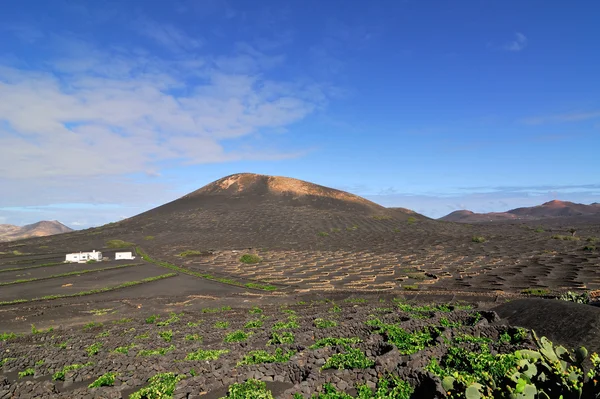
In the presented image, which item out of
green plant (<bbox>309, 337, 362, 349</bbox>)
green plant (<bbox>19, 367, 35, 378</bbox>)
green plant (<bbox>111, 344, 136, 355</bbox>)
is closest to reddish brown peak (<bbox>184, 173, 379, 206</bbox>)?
green plant (<bbox>111, 344, 136, 355</bbox>)

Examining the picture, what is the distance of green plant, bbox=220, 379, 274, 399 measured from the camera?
39.8 ft

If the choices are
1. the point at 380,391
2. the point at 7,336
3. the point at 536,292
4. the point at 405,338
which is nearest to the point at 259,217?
the point at 536,292

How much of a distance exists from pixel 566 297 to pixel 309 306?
72.0ft

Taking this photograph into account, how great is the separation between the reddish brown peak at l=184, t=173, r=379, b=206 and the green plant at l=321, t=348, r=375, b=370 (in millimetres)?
154684

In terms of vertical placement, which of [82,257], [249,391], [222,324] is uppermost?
[82,257]

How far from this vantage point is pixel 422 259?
65.2 meters

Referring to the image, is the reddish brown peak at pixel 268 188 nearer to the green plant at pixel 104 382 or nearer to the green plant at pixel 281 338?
the green plant at pixel 281 338

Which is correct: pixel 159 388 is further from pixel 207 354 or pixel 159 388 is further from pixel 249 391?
pixel 207 354

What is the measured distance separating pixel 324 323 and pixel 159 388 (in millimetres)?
12709

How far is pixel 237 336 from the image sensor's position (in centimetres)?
2205

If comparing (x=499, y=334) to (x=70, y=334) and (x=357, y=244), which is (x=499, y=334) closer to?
(x=70, y=334)

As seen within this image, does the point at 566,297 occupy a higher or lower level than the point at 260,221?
lower

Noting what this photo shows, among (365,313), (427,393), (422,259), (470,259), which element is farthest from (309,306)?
(470,259)

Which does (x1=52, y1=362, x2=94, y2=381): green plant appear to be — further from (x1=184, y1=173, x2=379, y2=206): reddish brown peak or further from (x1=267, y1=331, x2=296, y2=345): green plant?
(x1=184, y1=173, x2=379, y2=206): reddish brown peak
